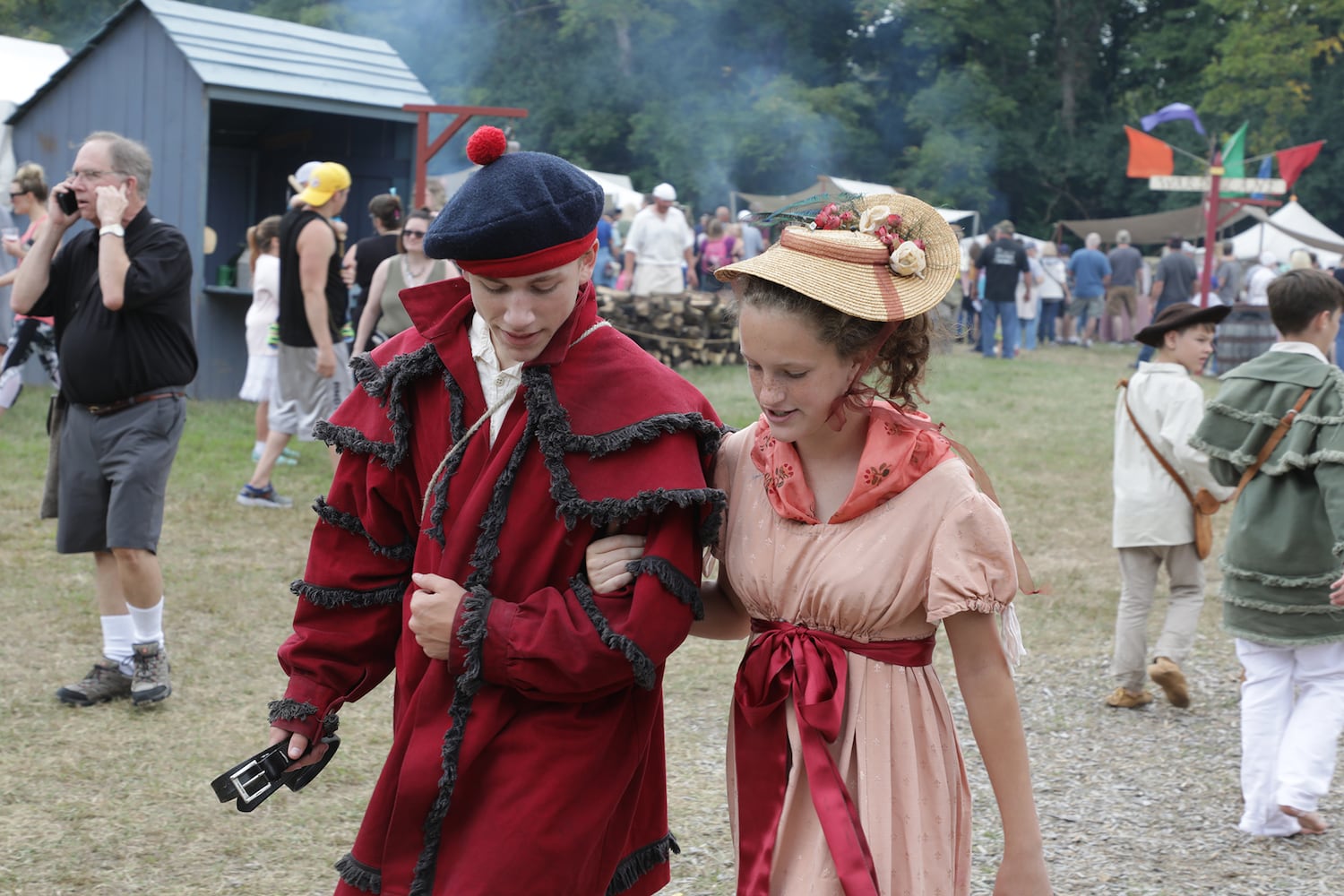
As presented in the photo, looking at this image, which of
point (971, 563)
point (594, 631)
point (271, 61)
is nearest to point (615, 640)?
point (594, 631)

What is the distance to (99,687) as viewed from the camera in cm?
501

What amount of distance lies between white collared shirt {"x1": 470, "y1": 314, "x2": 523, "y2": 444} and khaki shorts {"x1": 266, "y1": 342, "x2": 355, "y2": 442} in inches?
250

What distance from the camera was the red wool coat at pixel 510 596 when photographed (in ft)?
6.86

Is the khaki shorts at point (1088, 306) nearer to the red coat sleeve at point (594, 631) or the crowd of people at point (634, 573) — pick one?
the crowd of people at point (634, 573)

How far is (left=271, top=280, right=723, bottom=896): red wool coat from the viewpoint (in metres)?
2.09

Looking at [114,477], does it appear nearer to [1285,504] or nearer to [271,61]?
[1285,504]

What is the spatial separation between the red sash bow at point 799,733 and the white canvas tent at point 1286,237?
25277 mm

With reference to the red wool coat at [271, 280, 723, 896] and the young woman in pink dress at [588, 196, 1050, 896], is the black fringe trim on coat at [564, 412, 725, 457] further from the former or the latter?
the young woman in pink dress at [588, 196, 1050, 896]

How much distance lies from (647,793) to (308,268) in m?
6.34

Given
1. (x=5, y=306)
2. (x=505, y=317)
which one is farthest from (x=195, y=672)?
(x=5, y=306)

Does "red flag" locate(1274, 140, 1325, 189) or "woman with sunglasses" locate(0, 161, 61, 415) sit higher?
"red flag" locate(1274, 140, 1325, 189)

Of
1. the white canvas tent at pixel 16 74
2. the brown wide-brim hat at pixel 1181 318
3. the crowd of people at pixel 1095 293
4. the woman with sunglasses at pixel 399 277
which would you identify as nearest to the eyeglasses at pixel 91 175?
the woman with sunglasses at pixel 399 277

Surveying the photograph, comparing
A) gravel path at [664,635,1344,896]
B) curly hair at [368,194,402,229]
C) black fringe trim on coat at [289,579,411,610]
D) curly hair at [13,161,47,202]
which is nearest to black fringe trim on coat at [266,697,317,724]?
black fringe trim on coat at [289,579,411,610]

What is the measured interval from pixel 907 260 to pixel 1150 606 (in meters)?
3.80
